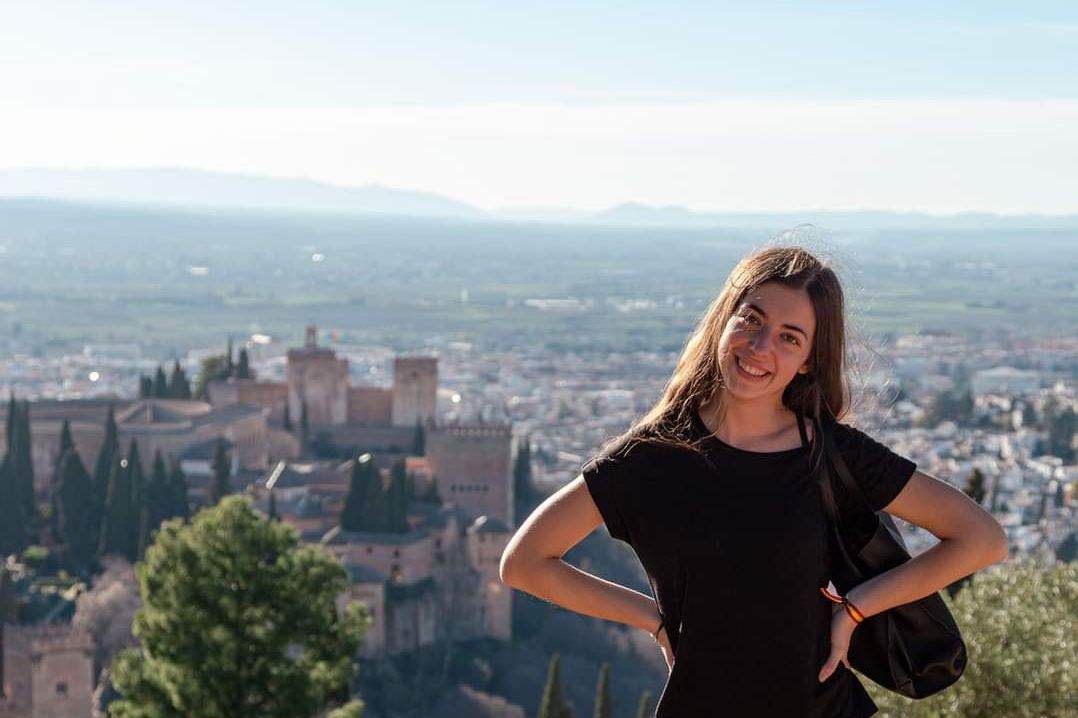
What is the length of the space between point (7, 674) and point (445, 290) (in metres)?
136

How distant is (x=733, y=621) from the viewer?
3.31 m

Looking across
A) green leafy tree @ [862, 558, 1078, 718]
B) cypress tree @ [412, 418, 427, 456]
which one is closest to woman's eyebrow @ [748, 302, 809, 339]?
green leafy tree @ [862, 558, 1078, 718]

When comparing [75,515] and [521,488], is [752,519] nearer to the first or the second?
[75,515]

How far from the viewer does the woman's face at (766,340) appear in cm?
339

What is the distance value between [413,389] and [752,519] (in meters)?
38.3

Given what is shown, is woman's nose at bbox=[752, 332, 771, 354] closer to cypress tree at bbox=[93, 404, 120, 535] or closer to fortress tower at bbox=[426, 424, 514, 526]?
cypress tree at bbox=[93, 404, 120, 535]

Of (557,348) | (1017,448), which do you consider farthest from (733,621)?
(557,348)

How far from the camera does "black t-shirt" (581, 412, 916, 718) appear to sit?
10.7ft

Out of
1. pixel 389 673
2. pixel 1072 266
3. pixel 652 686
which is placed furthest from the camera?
pixel 1072 266

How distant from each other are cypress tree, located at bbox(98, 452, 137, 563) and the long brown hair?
2782 cm

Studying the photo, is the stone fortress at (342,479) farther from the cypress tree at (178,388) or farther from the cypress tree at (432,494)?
the cypress tree at (178,388)

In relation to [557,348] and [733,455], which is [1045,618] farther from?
[557,348]

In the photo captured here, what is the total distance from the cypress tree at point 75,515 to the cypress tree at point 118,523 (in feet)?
0.99

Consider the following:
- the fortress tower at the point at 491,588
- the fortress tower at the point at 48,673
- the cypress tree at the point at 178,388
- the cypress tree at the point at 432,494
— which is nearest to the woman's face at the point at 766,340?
the fortress tower at the point at 48,673
